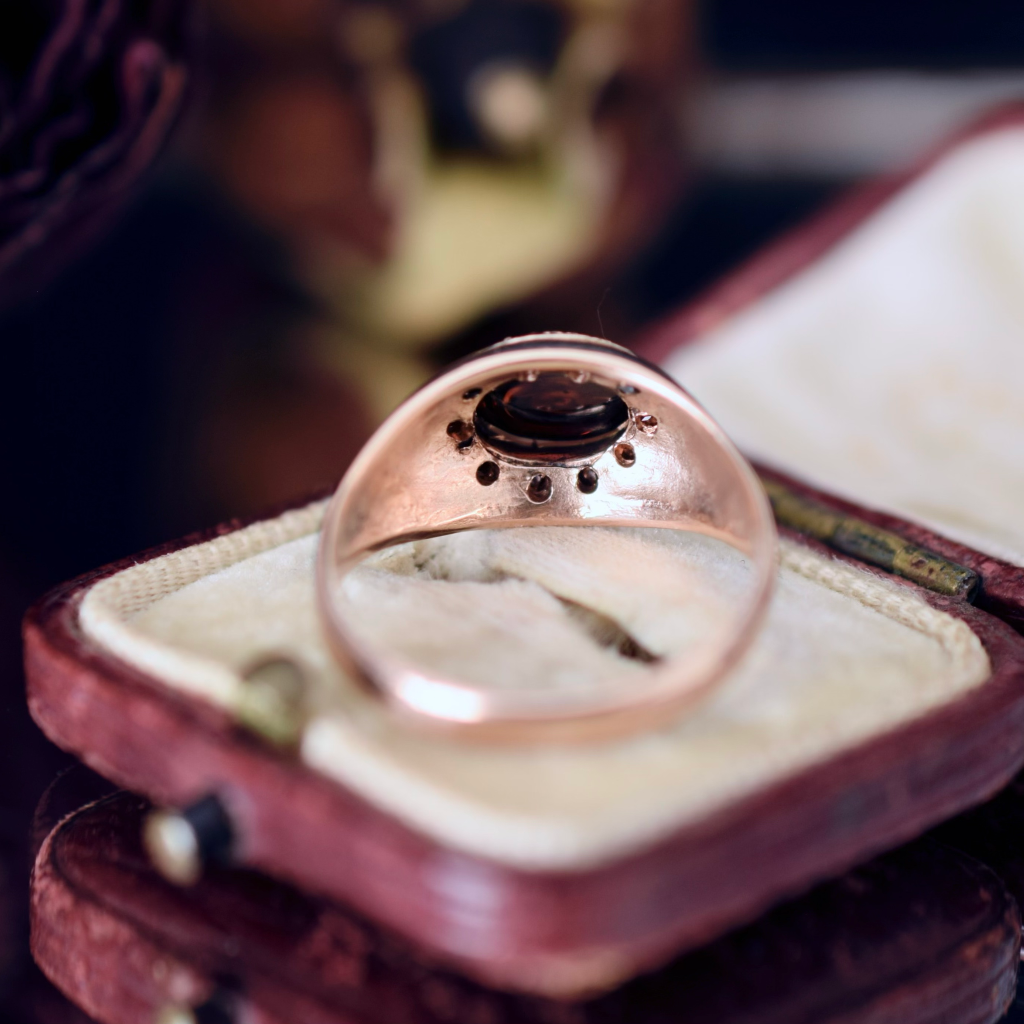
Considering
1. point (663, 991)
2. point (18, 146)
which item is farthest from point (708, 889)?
point (18, 146)

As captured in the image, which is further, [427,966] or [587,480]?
[587,480]

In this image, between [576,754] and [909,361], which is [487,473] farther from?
[909,361]

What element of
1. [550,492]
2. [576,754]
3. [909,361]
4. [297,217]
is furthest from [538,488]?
[297,217]

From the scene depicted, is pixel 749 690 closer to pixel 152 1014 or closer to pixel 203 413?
pixel 152 1014

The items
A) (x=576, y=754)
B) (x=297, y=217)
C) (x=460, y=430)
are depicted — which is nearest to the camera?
(x=576, y=754)

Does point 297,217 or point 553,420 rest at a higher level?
point 553,420

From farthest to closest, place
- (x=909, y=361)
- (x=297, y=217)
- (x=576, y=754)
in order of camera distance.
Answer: (x=297, y=217), (x=909, y=361), (x=576, y=754)

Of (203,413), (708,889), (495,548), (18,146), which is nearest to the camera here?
(708,889)
